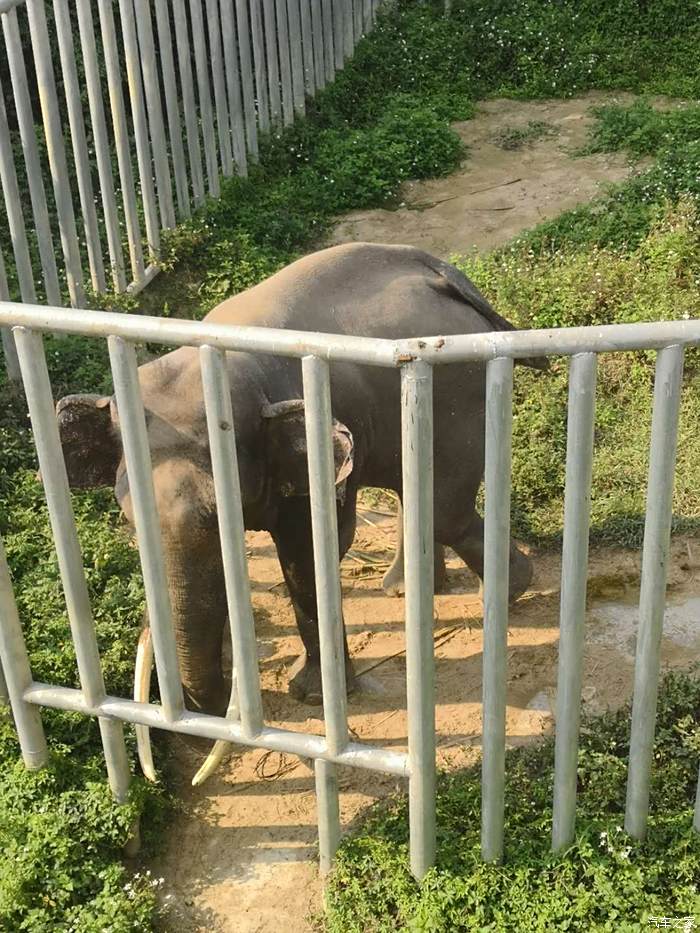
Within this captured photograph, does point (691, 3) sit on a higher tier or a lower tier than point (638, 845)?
higher

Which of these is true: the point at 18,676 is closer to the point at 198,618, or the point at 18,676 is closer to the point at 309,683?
the point at 198,618

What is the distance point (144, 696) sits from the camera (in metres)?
4.25

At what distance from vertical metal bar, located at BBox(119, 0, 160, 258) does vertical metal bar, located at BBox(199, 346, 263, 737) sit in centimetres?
532

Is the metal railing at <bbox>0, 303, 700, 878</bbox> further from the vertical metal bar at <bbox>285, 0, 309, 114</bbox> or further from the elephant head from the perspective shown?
the vertical metal bar at <bbox>285, 0, 309, 114</bbox>

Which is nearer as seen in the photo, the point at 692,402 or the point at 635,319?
the point at 692,402

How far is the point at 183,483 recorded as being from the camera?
12.8ft

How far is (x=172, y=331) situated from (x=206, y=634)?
1368mm

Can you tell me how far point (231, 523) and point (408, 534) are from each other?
0.52m

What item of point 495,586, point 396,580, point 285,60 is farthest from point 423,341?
point 285,60

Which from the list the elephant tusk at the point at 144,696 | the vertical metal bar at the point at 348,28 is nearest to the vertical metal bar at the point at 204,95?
the vertical metal bar at the point at 348,28

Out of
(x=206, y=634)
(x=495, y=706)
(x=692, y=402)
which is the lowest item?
(x=692, y=402)

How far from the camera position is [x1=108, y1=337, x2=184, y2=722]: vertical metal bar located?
10.7 ft

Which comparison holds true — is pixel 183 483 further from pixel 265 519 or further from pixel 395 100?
pixel 395 100

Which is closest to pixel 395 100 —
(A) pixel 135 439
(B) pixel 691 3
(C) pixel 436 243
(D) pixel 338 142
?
(D) pixel 338 142
